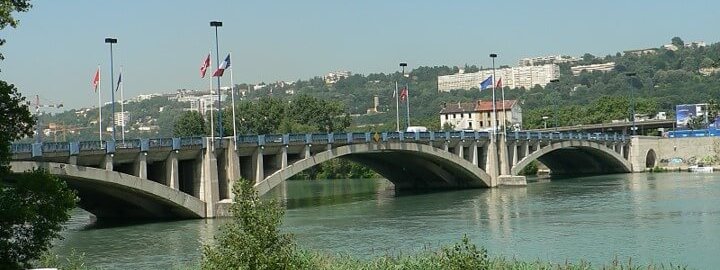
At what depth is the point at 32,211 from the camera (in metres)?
17.2

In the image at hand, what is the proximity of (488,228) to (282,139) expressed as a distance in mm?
17183

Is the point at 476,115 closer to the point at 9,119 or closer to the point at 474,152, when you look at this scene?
the point at 474,152

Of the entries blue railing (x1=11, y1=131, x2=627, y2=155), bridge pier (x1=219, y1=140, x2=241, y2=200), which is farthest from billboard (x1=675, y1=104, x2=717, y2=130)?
bridge pier (x1=219, y1=140, x2=241, y2=200)

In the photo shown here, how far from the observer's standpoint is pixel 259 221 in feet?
55.5

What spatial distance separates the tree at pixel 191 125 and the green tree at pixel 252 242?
116275 millimetres

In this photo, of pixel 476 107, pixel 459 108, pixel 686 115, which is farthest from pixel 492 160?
pixel 459 108

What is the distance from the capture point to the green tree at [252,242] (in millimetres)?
16688

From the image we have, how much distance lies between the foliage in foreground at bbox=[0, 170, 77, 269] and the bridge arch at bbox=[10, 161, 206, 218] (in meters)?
27.8

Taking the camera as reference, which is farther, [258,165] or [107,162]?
[258,165]

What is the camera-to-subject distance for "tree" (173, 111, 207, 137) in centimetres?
13538

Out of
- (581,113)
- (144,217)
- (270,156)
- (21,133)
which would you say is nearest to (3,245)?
(21,133)

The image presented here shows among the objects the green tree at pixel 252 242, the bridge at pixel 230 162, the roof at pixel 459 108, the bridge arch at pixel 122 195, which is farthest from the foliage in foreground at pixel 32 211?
the roof at pixel 459 108

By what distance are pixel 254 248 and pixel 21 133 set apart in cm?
496

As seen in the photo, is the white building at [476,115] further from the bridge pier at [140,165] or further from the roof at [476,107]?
the bridge pier at [140,165]
